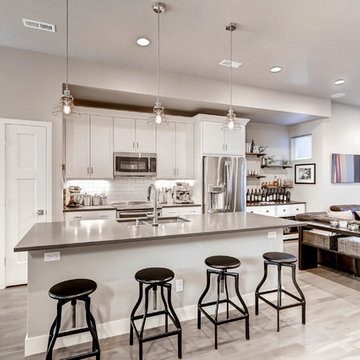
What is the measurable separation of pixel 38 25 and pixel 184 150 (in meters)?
3.04

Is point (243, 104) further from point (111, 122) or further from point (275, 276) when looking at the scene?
point (275, 276)

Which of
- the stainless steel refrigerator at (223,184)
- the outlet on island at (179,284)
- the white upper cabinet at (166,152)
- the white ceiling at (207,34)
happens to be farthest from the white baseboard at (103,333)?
the white ceiling at (207,34)

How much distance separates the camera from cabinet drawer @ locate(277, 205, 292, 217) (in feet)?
19.6

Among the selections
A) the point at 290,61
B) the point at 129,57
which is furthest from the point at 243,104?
the point at 129,57

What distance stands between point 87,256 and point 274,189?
17.6 feet

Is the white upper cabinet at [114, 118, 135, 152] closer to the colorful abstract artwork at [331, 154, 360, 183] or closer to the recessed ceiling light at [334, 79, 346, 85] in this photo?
the recessed ceiling light at [334, 79, 346, 85]

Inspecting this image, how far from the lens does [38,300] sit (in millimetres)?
2143

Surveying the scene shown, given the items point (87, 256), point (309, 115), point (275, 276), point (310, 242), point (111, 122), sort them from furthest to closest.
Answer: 1. point (309, 115)
2. point (111, 122)
3. point (310, 242)
4. point (275, 276)
5. point (87, 256)

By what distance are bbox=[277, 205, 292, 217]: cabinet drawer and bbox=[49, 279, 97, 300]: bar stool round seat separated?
16.2 ft

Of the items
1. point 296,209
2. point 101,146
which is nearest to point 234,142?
point 296,209

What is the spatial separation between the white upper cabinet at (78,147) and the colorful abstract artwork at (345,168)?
5.29 metres

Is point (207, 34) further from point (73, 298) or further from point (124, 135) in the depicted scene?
point (73, 298)

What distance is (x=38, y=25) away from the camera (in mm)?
2955

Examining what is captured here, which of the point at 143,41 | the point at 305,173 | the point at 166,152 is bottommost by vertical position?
the point at 305,173
